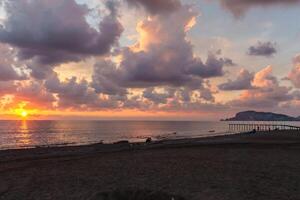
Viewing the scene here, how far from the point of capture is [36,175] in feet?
70.1

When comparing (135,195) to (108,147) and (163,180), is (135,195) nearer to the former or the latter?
(163,180)

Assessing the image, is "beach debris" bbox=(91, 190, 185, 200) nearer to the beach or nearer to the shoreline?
the beach

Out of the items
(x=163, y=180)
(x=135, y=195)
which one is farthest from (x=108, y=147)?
(x=135, y=195)

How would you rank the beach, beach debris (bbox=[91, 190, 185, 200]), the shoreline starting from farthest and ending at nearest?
the shoreline < the beach < beach debris (bbox=[91, 190, 185, 200])

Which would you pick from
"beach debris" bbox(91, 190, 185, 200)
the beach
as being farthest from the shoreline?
"beach debris" bbox(91, 190, 185, 200)

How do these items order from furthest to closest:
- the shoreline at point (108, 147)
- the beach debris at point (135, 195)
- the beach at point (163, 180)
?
the shoreline at point (108, 147)
the beach at point (163, 180)
the beach debris at point (135, 195)

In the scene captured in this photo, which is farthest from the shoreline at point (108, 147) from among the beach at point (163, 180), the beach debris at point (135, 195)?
the beach debris at point (135, 195)

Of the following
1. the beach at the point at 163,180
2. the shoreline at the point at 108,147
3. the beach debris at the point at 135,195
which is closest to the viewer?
the beach debris at the point at 135,195

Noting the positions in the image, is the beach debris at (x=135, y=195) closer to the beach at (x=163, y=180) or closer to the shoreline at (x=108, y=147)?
the beach at (x=163, y=180)

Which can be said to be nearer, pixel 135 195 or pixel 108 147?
pixel 135 195

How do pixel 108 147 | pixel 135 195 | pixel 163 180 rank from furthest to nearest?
pixel 108 147, pixel 163 180, pixel 135 195

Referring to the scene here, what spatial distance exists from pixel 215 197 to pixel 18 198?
8.50 m

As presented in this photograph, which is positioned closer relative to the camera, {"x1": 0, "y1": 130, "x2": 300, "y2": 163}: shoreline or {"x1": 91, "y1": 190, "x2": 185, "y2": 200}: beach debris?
{"x1": 91, "y1": 190, "x2": 185, "y2": 200}: beach debris

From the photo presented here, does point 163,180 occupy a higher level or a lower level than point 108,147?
higher
